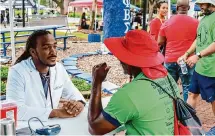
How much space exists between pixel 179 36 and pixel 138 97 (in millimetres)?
2922

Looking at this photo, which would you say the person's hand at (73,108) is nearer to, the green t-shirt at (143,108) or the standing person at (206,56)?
the green t-shirt at (143,108)

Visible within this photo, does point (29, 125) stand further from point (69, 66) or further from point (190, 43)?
point (69, 66)

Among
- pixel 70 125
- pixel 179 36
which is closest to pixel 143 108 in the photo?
pixel 70 125

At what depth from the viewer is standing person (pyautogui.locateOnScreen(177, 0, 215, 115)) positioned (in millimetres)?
3864

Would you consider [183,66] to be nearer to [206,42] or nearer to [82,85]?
[206,42]

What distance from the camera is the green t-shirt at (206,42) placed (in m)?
3.90

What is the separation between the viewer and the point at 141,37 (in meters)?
2.07

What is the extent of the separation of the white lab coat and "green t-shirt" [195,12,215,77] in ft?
5.61

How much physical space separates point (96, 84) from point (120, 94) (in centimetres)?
28

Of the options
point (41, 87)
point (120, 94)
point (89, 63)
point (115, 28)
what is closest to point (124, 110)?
point (120, 94)

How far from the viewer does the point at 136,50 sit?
2.05 m

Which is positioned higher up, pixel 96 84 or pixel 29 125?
pixel 96 84

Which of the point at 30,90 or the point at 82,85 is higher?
the point at 30,90

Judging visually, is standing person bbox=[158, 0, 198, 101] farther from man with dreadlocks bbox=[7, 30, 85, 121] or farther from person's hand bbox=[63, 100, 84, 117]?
person's hand bbox=[63, 100, 84, 117]
